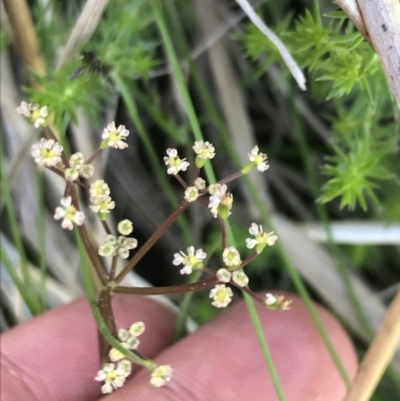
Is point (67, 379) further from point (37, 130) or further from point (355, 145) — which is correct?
point (355, 145)

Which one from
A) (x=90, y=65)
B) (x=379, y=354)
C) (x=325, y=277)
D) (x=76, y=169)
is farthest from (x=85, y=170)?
(x=325, y=277)

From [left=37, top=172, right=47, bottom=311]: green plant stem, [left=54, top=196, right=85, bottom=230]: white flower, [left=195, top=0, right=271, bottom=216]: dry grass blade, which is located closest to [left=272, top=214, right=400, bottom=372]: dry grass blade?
[left=195, top=0, right=271, bottom=216]: dry grass blade

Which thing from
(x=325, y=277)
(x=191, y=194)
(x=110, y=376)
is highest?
(x=191, y=194)

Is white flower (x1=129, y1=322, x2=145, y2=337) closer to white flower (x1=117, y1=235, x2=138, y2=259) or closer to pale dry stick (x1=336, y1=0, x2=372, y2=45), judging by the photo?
white flower (x1=117, y1=235, x2=138, y2=259)

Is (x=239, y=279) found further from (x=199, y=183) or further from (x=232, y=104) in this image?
(x=232, y=104)

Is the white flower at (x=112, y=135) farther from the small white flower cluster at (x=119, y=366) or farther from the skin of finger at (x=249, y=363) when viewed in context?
the skin of finger at (x=249, y=363)

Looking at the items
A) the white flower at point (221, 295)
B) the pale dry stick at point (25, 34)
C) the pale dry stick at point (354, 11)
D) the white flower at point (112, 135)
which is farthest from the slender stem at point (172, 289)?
the pale dry stick at point (25, 34)

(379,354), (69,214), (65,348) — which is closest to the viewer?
(69,214)
